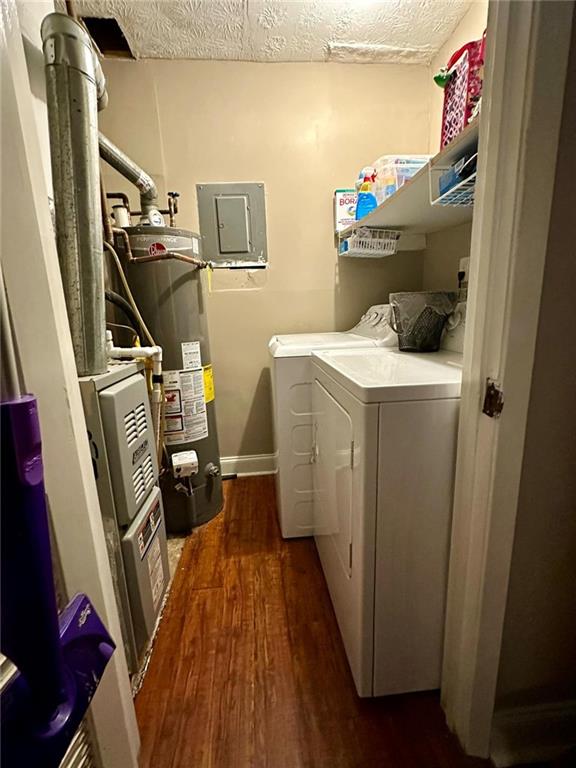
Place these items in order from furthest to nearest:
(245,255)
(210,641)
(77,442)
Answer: (245,255) → (210,641) → (77,442)

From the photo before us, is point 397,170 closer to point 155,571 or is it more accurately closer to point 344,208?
point 344,208

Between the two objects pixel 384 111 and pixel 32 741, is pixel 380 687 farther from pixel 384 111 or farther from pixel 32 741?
pixel 384 111

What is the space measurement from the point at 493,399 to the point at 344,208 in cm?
174

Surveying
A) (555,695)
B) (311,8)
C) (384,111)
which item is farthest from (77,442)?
(384,111)

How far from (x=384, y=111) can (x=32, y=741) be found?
8.87ft

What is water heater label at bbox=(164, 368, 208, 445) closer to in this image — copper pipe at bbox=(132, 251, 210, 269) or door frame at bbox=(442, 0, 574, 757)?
copper pipe at bbox=(132, 251, 210, 269)

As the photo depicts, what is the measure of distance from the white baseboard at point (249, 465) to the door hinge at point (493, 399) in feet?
5.64

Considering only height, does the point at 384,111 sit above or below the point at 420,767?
above

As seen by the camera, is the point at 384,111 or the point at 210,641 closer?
the point at 210,641

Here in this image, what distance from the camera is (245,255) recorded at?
79.7 inches

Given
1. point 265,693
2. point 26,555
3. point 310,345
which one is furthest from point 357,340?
point 26,555

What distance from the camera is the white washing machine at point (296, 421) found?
1.46 meters

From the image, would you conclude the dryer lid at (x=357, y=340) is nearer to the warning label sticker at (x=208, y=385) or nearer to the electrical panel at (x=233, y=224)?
the warning label sticker at (x=208, y=385)

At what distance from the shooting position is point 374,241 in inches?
70.8
